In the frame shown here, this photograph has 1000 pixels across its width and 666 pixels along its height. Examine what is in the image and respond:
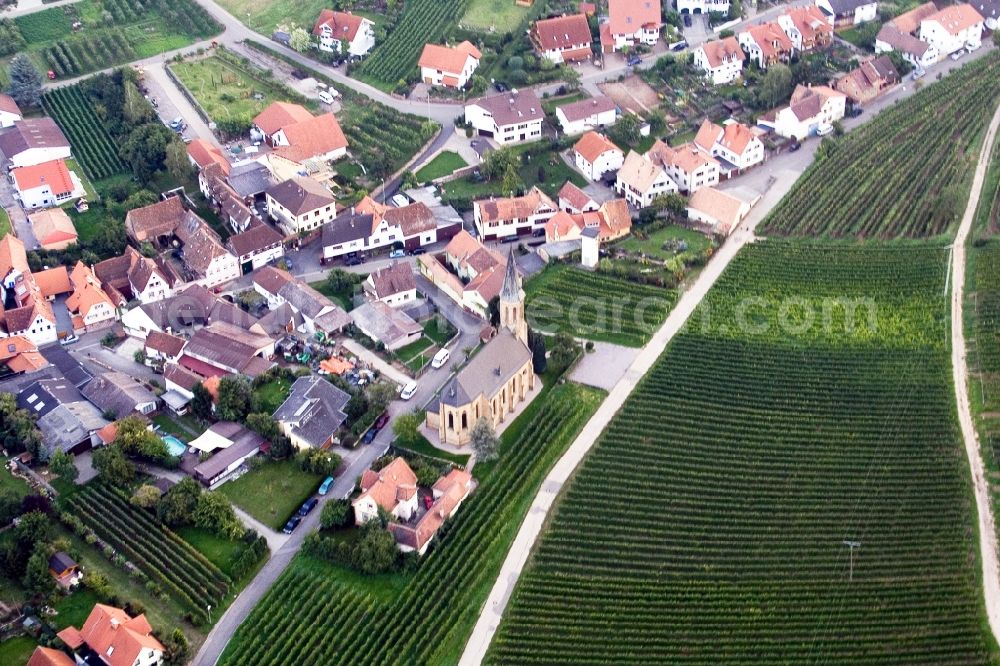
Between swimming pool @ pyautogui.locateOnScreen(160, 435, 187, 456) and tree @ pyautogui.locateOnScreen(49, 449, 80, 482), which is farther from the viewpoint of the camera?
swimming pool @ pyautogui.locateOnScreen(160, 435, 187, 456)

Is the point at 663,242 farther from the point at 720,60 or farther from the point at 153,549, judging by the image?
the point at 153,549

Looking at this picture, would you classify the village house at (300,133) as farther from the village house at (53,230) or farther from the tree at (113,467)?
the tree at (113,467)

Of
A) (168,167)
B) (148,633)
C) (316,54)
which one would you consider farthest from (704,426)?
(316,54)

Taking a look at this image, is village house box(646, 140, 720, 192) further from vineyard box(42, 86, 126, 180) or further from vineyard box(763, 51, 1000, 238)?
vineyard box(42, 86, 126, 180)

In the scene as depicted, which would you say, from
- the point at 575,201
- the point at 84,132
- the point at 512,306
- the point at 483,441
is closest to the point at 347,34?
the point at 84,132

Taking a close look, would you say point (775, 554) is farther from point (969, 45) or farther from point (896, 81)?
point (969, 45)

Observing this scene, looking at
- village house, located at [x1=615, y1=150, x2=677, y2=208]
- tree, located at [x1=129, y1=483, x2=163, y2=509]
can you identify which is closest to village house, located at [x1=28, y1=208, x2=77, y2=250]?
tree, located at [x1=129, y1=483, x2=163, y2=509]
